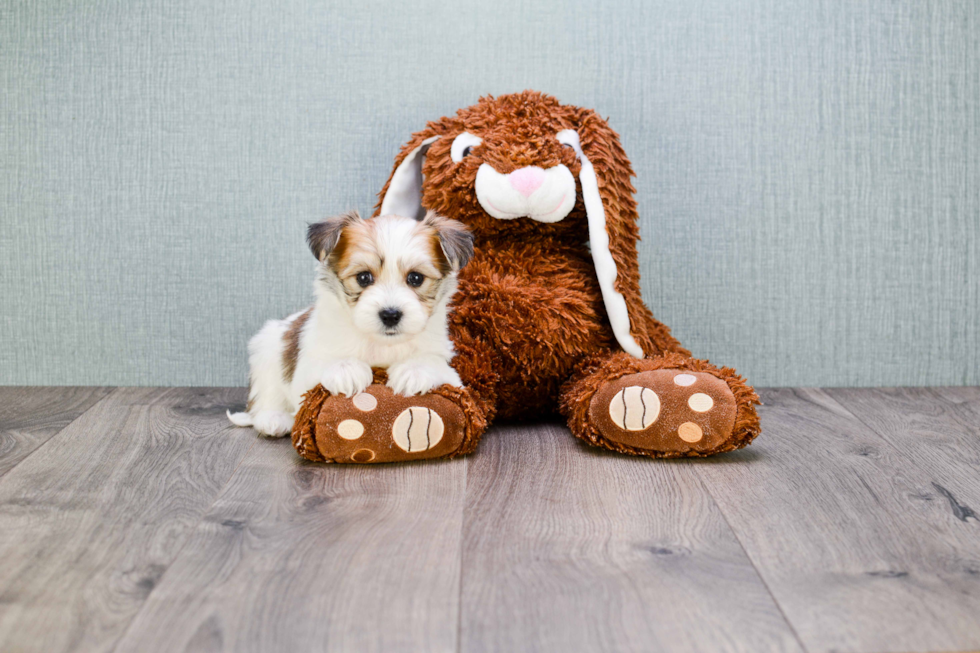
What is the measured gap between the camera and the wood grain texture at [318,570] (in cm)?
102

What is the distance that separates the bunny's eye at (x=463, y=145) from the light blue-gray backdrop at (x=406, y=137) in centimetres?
41

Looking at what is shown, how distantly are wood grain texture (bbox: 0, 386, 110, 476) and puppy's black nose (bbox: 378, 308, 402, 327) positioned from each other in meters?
0.81

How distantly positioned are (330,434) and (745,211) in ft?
4.61

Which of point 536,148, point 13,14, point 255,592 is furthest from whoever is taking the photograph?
point 13,14

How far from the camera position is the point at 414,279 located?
1713mm

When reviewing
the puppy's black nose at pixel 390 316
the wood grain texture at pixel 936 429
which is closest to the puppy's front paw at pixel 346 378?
the puppy's black nose at pixel 390 316

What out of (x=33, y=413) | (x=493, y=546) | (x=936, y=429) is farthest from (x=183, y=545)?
(x=936, y=429)

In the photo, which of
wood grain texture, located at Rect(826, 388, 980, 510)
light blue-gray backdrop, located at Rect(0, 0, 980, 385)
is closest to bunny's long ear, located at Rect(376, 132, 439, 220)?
light blue-gray backdrop, located at Rect(0, 0, 980, 385)

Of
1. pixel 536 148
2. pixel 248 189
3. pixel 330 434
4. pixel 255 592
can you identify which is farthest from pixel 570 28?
pixel 255 592

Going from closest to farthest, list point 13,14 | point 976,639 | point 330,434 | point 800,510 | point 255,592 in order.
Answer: point 976,639, point 255,592, point 800,510, point 330,434, point 13,14

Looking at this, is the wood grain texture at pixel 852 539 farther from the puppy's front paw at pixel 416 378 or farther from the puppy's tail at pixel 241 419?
the puppy's tail at pixel 241 419

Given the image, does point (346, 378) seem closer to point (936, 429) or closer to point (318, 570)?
point (318, 570)

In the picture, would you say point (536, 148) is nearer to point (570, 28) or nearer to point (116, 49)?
point (570, 28)

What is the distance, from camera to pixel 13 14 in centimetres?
231
